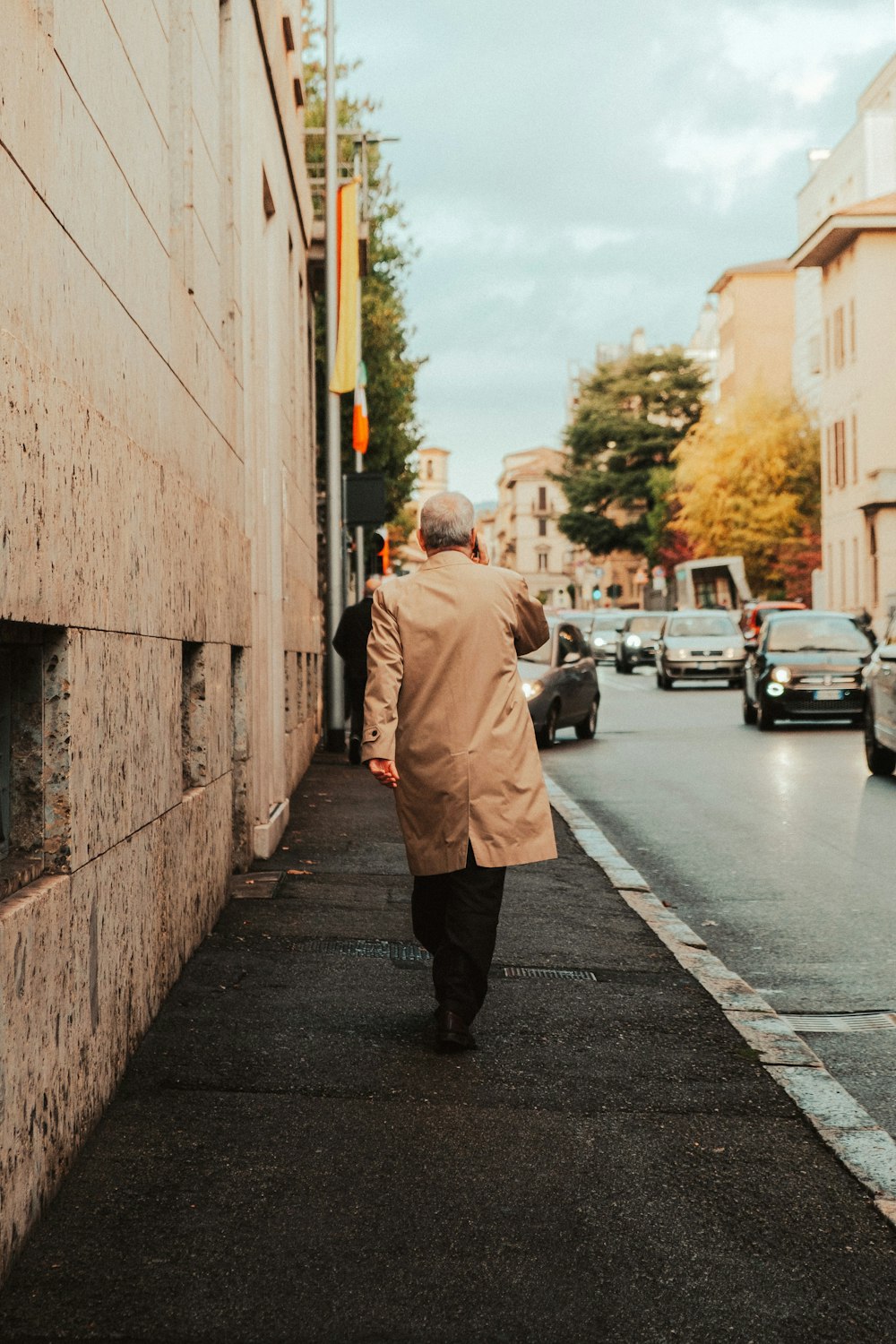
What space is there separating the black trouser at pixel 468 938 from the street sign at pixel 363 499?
1351 centimetres

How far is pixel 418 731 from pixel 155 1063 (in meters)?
1.33

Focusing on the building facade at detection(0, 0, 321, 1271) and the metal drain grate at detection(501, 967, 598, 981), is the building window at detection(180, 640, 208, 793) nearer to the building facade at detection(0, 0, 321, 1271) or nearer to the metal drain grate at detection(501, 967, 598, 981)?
the building facade at detection(0, 0, 321, 1271)

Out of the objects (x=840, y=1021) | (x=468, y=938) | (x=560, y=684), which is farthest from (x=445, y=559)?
(x=560, y=684)

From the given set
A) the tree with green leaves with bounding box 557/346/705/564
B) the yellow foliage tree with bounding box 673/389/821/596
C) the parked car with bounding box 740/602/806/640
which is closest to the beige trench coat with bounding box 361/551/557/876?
the parked car with bounding box 740/602/806/640

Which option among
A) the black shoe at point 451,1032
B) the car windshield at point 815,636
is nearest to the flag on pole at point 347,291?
the car windshield at point 815,636

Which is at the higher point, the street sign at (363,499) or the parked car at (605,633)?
the street sign at (363,499)

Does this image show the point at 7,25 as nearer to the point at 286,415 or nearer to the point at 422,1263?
the point at 422,1263

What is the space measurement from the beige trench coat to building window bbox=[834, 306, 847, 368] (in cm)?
5370

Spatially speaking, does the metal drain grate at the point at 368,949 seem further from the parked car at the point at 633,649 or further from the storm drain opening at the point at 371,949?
the parked car at the point at 633,649

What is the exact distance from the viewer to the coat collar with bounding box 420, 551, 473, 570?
19.5 ft

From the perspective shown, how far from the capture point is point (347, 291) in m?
19.1

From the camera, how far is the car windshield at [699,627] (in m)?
37.2

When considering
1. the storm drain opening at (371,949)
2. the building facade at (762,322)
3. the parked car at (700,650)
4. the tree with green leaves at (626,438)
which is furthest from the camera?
the tree with green leaves at (626,438)

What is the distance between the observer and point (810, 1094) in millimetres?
5277
